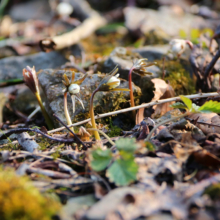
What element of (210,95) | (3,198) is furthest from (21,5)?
(3,198)

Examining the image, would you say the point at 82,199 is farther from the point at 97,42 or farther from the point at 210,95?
the point at 97,42

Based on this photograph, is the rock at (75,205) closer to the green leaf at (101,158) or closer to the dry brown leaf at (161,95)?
the green leaf at (101,158)

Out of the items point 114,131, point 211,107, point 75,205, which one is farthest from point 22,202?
point 211,107

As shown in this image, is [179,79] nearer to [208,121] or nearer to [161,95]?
[161,95]

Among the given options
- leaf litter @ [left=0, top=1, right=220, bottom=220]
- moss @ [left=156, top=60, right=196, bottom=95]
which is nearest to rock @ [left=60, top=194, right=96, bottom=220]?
leaf litter @ [left=0, top=1, right=220, bottom=220]

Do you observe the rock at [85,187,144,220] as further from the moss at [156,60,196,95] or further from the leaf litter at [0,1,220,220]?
the moss at [156,60,196,95]

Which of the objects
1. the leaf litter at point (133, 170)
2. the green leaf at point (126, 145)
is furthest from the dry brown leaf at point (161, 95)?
the green leaf at point (126, 145)
